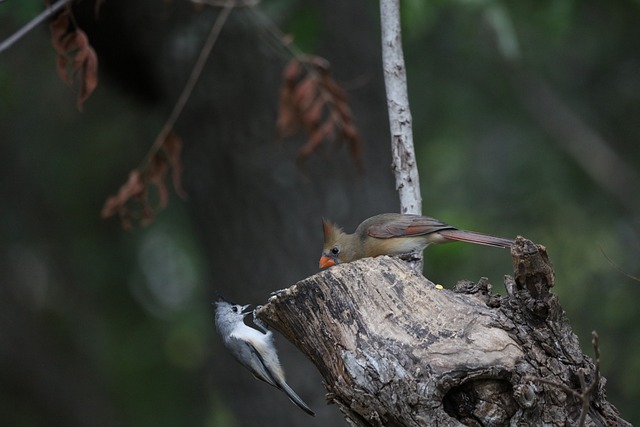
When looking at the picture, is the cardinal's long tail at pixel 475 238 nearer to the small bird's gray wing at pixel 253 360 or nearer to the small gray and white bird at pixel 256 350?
the small gray and white bird at pixel 256 350

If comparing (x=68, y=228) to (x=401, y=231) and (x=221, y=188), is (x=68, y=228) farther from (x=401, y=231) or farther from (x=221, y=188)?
(x=401, y=231)

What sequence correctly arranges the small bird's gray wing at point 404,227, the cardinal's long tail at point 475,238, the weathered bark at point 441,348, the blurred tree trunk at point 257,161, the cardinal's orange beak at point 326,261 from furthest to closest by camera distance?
the blurred tree trunk at point 257,161, the cardinal's orange beak at point 326,261, the small bird's gray wing at point 404,227, the cardinal's long tail at point 475,238, the weathered bark at point 441,348

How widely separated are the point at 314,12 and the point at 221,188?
4.38ft

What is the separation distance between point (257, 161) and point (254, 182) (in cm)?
14

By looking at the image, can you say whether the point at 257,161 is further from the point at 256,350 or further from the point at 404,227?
the point at 256,350

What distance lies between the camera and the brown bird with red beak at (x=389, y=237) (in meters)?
5.08

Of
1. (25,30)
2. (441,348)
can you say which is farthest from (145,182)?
(441,348)

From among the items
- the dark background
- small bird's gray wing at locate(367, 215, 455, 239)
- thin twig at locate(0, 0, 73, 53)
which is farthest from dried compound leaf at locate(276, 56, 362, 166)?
thin twig at locate(0, 0, 73, 53)

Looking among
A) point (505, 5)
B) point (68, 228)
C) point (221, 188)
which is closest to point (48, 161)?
point (68, 228)

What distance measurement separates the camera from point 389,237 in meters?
5.45

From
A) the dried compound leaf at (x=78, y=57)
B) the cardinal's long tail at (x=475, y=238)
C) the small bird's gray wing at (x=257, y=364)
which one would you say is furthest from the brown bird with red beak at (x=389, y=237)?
the dried compound leaf at (x=78, y=57)

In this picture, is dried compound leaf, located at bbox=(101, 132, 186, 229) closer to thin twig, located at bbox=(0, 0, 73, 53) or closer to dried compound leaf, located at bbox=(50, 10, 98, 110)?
dried compound leaf, located at bbox=(50, 10, 98, 110)

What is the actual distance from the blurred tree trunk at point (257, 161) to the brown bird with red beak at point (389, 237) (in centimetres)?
61

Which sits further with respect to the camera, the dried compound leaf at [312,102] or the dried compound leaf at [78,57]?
the dried compound leaf at [312,102]
